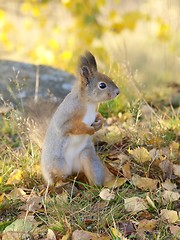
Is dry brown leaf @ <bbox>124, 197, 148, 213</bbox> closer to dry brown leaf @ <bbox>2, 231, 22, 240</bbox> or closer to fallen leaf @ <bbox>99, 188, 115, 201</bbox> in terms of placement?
fallen leaf @ <bbox>99, 188, 115, 201</bbox>

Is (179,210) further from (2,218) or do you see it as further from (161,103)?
(161,103)

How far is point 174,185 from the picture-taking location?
112 inches

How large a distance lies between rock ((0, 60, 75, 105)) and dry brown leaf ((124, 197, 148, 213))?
6.98 ft

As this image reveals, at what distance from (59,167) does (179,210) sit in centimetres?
73

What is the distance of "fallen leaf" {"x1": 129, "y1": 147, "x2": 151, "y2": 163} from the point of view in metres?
3.02

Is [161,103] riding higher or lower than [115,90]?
lower

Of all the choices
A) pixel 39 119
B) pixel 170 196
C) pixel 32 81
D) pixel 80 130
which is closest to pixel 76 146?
pixel 80 130

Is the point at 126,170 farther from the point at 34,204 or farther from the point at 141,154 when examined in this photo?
the point at 34,204

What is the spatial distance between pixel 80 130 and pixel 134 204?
1.71 ft

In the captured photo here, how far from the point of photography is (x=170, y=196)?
2.67 metres

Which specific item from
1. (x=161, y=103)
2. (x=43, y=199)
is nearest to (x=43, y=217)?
(x=43, y=199)

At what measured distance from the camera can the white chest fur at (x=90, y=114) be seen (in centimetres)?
291

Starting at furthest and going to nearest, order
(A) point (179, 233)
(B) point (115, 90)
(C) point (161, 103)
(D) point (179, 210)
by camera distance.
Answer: (C) point (161, 103) → (B) point (115, 90) → (D) point (179, 210) → (A) point (179, 233)

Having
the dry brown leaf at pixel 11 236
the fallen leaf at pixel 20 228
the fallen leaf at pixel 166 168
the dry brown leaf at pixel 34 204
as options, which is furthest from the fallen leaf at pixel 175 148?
the dry brown leaf at pixel 11 236
